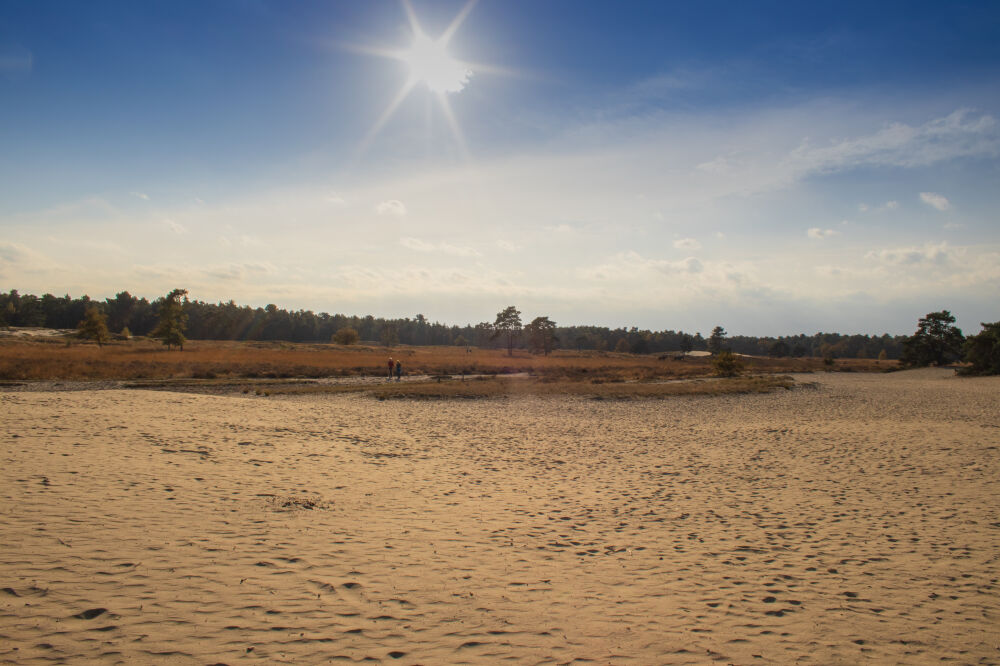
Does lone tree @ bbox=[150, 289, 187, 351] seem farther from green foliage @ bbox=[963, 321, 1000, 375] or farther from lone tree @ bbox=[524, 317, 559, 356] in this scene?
green foliage @ bbox=[963, 321, 1000, 375]

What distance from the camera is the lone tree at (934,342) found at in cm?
8850

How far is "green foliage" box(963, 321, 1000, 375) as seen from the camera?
57.0 meters

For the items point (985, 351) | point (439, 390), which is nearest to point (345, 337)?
point (439, 390)

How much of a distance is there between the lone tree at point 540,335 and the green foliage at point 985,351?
74.5m

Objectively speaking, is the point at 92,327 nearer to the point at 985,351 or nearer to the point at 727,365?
the point at 727,365

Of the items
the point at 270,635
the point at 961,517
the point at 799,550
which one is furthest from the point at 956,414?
A: the point at 270,635

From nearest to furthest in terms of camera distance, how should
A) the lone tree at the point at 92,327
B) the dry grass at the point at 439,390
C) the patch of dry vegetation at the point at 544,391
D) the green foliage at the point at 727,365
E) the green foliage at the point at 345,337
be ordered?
the dry grass at the point at 439,390
the patch of dry vegetation at the point at 544,391
the green foliage at the point at 727,365
the lone tree at the point at 92,327
the green foliage at the point at 345,337

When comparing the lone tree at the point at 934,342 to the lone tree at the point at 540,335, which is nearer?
the lone tree at the point at 934,342

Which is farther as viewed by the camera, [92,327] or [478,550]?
[92,327]

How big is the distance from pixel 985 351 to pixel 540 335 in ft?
251

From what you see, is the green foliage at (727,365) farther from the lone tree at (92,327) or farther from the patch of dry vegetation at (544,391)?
the lone tree at (92,327)

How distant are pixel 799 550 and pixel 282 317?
161m

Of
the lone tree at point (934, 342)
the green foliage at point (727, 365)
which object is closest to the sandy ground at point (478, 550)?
the green foliage at point (727, 365)

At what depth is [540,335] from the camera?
120 meters
